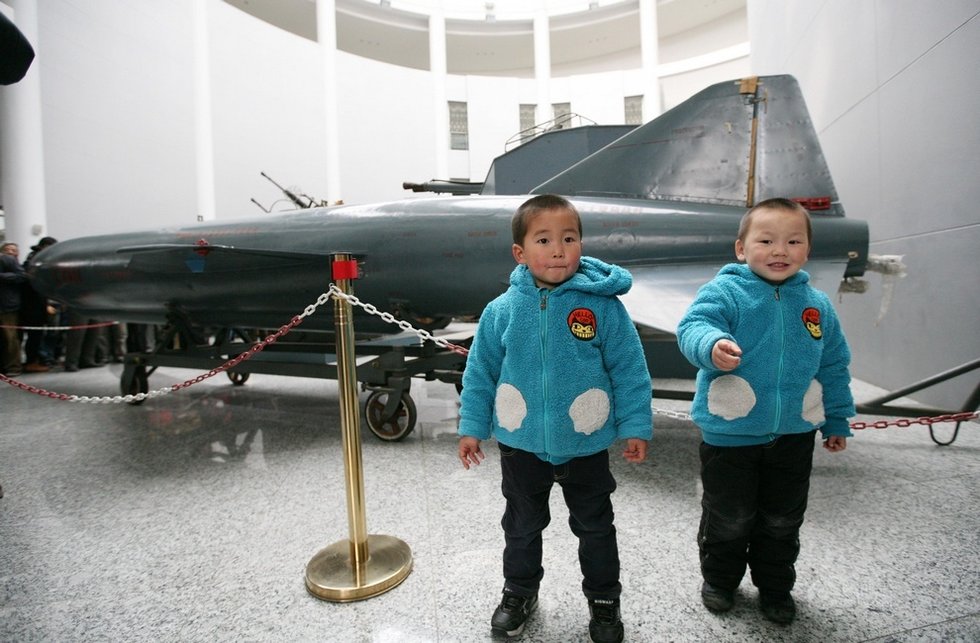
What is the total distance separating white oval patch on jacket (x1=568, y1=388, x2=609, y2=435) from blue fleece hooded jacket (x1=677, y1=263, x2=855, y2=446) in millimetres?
265

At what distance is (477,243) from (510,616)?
7.21ft

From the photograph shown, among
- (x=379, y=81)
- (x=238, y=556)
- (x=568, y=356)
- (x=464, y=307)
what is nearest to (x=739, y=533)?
(x=568, y=356)

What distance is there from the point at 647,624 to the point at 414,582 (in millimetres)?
748

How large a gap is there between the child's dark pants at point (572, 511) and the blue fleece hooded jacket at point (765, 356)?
1.18 ft

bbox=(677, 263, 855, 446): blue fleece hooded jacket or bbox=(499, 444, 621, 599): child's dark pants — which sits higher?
bbox=(677, 263, 855, 446): blue fleece hooded jacket

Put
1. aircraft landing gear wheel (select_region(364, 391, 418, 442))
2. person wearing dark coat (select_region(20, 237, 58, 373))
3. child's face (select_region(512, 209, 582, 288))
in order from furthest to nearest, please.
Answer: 1. person wearing dark coat (select_region(20, 237, 58, 373))
2. aircraft landing gear wheel (select_region(364, 391, 418, 442))
3. child's face (select_region(512, 209, 582, 288))

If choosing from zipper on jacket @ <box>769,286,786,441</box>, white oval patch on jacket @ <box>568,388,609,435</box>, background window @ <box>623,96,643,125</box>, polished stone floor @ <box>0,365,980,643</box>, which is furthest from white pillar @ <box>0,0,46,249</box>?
background window @ <box>623,96,643,125</box>

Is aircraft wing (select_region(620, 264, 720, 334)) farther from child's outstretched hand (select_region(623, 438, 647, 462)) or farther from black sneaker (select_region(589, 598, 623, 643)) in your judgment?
black sneaker (select_region(589, 598, 623, 643))

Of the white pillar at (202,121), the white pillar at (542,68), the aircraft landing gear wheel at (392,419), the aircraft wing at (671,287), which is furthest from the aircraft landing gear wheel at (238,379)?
the white pillar at (542,68)

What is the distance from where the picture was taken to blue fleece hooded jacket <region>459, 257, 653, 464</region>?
1.24 m

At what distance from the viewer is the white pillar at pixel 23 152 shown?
20.5 ft

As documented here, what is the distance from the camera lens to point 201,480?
8.44ft

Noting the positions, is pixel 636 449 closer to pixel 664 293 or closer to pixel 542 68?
pixel 664 293

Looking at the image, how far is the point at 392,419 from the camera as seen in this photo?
3.10 metres
